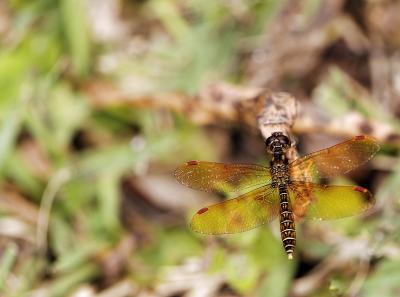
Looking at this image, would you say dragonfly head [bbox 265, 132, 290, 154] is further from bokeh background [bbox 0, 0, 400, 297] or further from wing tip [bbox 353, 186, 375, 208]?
bokeh background [bbox 0, 0, 400, 297]

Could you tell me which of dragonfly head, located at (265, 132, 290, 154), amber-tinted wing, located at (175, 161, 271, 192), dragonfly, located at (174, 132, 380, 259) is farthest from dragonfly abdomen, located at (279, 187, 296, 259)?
dragonfly head, located at (265, 132, 290, 154)

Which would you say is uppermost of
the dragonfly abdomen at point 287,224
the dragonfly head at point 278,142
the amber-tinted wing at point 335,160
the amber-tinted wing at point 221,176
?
the amber-tinted wing at point 221,176

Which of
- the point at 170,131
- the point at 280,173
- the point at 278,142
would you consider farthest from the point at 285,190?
the point at 170,131

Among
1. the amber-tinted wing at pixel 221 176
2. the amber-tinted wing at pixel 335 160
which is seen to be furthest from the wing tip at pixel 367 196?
the amber-tinted wing at pixel 221 176

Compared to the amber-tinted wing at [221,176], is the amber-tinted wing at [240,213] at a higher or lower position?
lower

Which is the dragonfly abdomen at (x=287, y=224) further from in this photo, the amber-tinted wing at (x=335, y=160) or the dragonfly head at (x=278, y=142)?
the dragonfly head at (x=278, y=142)
